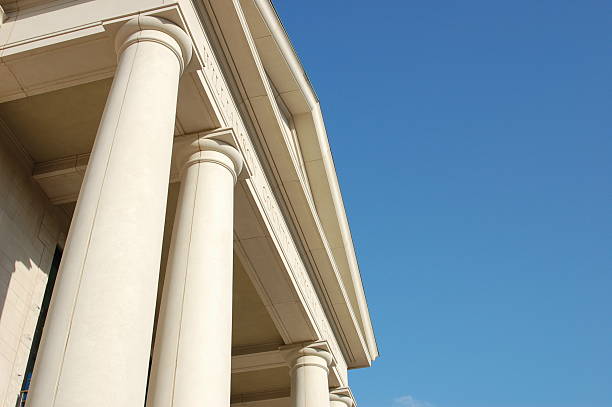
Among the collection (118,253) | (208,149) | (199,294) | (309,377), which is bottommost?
(118,253)

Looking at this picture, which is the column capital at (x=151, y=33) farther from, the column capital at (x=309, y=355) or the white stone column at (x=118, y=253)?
the column capital at (x=309, y=355)

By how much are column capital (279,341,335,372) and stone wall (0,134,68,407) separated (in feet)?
78.6

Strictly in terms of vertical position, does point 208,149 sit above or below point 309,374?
above

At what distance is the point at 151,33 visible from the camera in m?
28.8

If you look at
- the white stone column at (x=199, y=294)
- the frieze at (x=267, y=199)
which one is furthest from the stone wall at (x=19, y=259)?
the frieze at (x=267, y=199)

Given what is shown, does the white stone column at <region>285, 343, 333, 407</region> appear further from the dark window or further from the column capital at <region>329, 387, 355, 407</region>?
the dark window

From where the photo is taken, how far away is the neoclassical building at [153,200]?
20.3 m

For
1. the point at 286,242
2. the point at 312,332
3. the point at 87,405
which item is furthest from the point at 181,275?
the point at 312,332

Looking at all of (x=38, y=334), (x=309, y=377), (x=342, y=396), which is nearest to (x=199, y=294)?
(x=38, y=334)

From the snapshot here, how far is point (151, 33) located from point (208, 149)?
7.89 metres

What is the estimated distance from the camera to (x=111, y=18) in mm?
29609

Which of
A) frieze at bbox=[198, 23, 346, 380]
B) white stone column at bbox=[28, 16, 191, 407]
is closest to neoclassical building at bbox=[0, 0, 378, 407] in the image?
white stone column at bbox=[28, 16, 191, 407]

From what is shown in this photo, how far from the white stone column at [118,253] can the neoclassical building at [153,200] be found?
6 cm

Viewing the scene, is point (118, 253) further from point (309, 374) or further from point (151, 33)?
point (309, 374)
